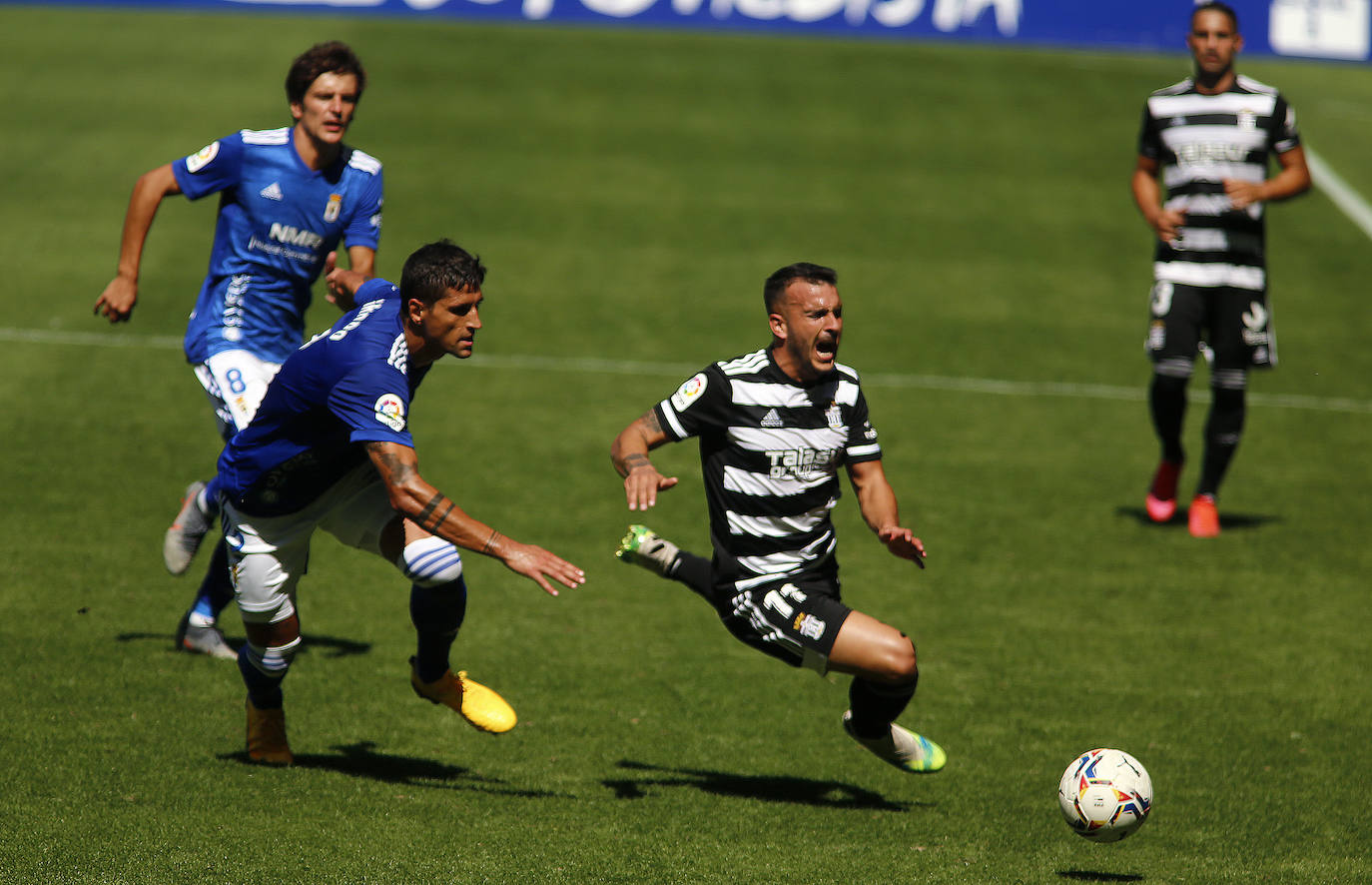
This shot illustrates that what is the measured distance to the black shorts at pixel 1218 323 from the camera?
9.22 m

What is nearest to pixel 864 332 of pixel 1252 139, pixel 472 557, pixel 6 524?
pixel 1252 139

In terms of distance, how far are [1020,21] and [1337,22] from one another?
4.18 meters

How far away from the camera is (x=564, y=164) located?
16.5m

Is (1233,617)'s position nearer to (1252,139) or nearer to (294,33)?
(1252,139)

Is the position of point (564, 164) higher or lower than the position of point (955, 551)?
higher

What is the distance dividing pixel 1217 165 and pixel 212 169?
5.97 meters

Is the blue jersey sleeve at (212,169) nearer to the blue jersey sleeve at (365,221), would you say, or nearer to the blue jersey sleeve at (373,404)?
the blue jersey sleeve at (365,221)

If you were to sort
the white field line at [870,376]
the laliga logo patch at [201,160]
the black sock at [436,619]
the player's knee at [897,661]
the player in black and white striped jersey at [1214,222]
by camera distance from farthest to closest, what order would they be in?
the white field line at [870,376], the player in black and white striped jersey at [1214,222], the laliga logo patch at [201,160], the black sock at [436,619], the player's knee at [897,661]

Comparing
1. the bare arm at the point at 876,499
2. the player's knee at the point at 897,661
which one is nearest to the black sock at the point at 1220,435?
the bare arm at the point at 876,499

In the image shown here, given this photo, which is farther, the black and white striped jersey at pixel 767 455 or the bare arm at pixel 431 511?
the black and white striped jersey at pixel 767 455

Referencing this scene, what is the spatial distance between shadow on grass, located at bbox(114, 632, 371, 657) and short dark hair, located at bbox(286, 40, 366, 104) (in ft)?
8.48

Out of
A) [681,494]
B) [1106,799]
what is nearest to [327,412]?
[1106,799]

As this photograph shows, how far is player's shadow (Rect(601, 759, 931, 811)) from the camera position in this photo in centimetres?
580

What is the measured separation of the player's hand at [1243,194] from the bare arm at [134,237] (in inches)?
240
